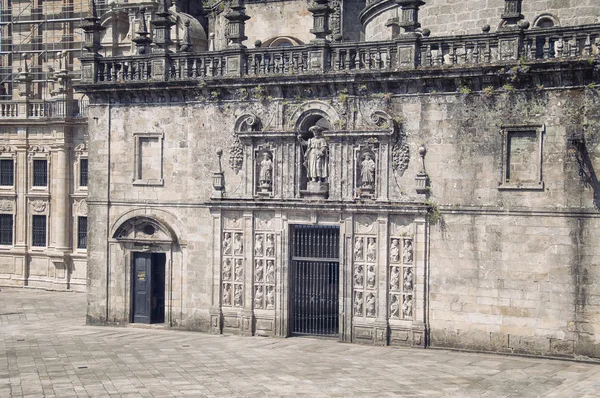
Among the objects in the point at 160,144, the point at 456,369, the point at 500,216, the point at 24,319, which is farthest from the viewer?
the point at 24,319

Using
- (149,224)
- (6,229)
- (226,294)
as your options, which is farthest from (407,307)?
(6,229)

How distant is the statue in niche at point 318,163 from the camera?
79.9 ft

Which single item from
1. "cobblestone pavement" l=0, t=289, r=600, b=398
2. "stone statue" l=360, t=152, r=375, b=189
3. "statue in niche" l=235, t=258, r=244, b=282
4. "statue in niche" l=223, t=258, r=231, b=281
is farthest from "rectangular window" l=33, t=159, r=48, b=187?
"stone statue" l=360, t=152, r=375, b=189

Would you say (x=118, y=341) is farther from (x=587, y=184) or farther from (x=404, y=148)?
(x=587, y=184)

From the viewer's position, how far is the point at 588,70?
21.0 meters

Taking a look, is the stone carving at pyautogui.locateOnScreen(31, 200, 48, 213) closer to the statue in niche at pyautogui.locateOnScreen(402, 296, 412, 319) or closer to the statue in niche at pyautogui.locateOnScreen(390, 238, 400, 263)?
the statue in niche at pyautogui.locateOnScreen(390, 238, 400, 263)

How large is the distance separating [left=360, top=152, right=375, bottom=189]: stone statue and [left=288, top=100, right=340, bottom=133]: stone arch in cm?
132

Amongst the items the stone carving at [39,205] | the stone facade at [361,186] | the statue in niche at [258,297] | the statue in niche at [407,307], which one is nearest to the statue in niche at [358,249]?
the stone facade at [361,186]

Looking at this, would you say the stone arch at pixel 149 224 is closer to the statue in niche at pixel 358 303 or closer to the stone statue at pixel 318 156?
the stone statue at pixel 318 156

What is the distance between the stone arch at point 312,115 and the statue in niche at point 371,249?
338 centimetres

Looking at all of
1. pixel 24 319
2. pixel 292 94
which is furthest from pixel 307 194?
pixel 24 319

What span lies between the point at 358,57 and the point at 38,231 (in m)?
21.6

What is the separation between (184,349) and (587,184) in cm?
1134

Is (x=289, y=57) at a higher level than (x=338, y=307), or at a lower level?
higher
